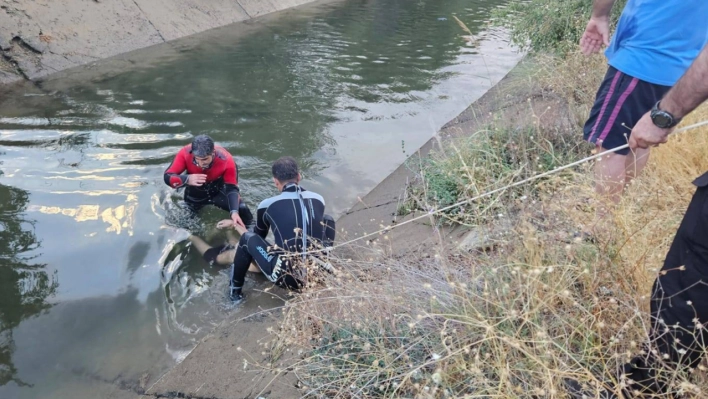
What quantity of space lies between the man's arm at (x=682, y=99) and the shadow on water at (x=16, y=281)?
425cm

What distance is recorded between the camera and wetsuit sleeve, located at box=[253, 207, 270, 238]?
4.74 meters

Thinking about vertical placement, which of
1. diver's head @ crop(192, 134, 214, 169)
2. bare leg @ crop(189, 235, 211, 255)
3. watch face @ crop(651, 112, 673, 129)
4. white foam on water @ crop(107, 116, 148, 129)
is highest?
watch face @ crop(651, 112, 673, 129)

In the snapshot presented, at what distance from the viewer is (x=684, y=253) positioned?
195 cm

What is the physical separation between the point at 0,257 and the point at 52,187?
154 centimetres

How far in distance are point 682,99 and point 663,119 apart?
112 millimetres

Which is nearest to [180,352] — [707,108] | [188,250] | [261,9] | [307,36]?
[188,250]

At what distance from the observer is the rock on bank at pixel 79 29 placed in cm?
1041

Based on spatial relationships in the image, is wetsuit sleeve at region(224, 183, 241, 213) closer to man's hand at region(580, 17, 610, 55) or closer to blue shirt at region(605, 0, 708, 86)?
man's hand at region(580, 17, 610, 55)

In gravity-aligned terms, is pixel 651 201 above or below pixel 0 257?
above

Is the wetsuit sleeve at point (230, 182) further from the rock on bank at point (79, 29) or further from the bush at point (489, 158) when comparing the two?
the rock on bank at point (79, 29)

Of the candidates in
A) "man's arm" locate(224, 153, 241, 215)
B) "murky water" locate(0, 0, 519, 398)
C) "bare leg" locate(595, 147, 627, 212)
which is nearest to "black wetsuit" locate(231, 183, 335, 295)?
"murky water" locate(0, 0, 519, 398)

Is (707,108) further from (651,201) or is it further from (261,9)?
(261,9)

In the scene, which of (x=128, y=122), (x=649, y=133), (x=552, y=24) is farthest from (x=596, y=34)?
(x=128, y=122)

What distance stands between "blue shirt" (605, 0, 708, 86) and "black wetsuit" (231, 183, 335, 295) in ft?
8.26
